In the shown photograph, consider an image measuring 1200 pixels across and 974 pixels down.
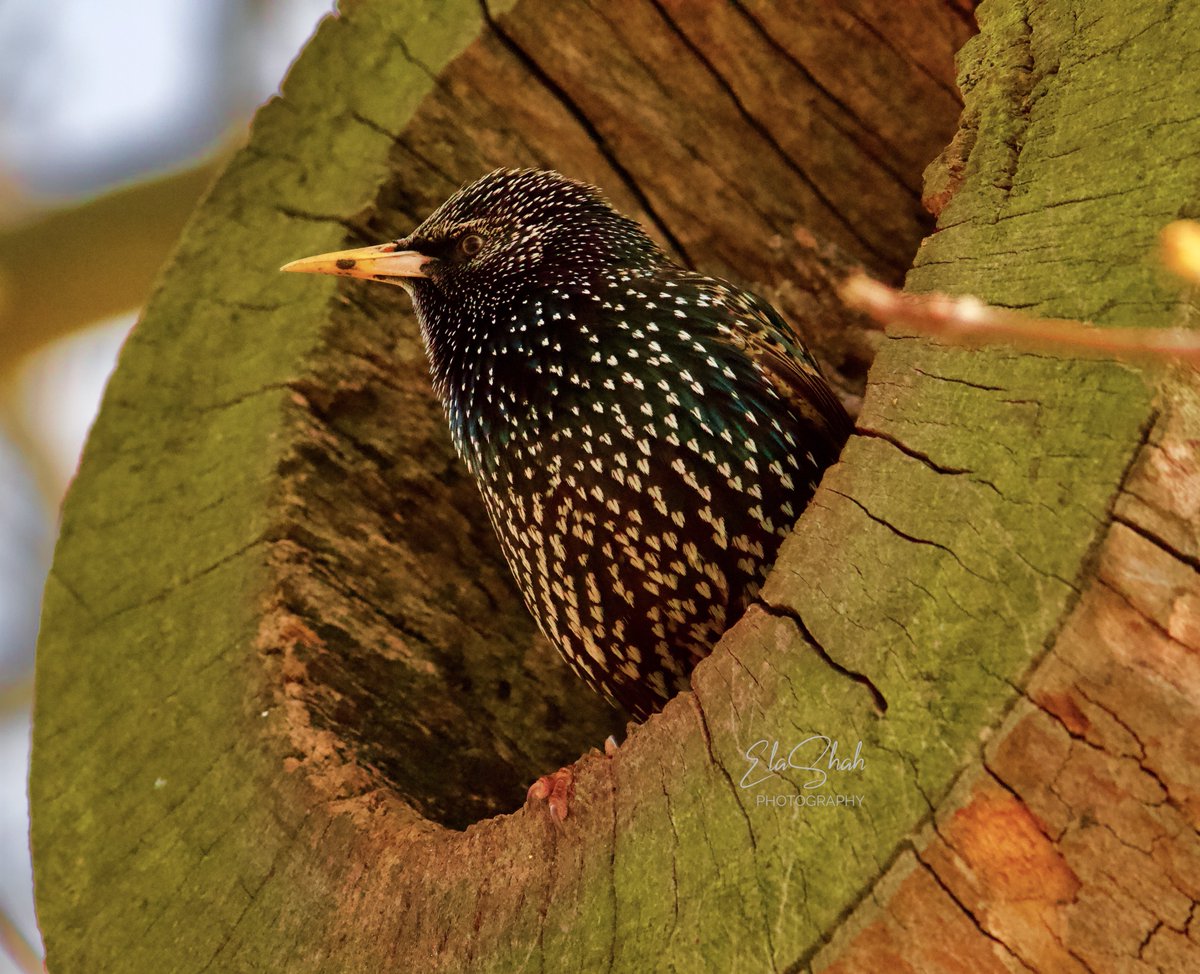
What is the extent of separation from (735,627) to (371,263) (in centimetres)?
120

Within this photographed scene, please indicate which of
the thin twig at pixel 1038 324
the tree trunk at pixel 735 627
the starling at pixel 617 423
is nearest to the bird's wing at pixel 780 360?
the starling at pixel 617 423

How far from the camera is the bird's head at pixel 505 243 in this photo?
2494 millimetres

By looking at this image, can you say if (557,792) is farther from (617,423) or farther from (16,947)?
(16,947)

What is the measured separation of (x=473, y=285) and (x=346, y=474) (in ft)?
1.50

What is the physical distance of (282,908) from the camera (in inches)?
72.8

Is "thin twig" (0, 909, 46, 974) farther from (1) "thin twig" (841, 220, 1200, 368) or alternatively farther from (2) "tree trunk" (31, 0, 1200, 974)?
(1) "thin twig" (841, 220, 1200, 368)

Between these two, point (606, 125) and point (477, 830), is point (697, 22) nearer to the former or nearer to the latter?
point (606, 125)

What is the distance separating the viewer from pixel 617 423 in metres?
2.13

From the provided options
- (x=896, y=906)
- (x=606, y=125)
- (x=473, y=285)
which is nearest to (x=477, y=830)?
(x=896, y=906)

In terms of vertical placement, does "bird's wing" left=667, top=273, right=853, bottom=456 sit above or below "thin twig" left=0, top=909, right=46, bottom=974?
below

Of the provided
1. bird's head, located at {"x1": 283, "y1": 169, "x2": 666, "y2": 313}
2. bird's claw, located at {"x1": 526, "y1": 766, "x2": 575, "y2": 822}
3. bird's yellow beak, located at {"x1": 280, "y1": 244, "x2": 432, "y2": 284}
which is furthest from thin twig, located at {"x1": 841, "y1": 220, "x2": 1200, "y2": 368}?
bird's yellow beak, located at {"x1": 280, "y1": 244, "x2": 432, "y2": 284}

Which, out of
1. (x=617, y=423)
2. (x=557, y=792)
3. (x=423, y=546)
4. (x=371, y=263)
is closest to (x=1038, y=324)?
(x=557, y=792)

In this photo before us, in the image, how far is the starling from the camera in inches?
82.4

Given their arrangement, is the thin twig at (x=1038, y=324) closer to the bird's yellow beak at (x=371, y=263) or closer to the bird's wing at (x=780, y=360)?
→ the bird's wing at (x=780, y=360)
